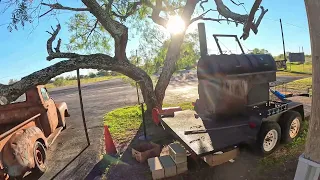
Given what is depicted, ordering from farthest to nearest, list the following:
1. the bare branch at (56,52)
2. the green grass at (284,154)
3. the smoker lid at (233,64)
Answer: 1. the bare branch at (56,52)
2. the smoker lid at (233,64)
3. the green grass at (284,154)

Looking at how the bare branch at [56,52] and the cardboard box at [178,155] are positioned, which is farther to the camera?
the bare branch at [56,52]

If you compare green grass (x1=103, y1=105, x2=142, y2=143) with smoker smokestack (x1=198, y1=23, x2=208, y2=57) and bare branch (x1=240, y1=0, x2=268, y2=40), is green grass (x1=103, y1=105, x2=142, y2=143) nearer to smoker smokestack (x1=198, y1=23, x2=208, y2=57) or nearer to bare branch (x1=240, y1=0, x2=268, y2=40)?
smoker smokestack (x1=198, y1=23, x2=208, y2=57)

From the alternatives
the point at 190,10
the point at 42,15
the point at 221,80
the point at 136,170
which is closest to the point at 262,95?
the point at 221,80

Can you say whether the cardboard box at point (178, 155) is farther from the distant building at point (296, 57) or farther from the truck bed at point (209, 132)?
the distant building at point (296, 57)

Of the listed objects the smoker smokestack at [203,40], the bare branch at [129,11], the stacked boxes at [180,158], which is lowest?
the stacked boxes at [180,158]

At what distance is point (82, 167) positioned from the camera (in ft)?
20.5

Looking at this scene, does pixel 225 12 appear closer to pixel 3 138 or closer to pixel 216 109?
pixel 216 109

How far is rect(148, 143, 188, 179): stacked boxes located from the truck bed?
34 cm

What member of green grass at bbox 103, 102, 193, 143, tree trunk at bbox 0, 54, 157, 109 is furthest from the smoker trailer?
tree trunk at bbox 0, 54, 157, 109

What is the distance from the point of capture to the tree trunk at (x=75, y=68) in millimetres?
8048

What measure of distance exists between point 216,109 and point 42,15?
27.5 feet

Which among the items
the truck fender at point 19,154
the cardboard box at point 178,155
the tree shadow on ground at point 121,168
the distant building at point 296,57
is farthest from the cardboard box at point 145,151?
the distant building at point 296,57

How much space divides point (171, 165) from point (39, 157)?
392 cm

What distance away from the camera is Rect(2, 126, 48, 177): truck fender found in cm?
508
